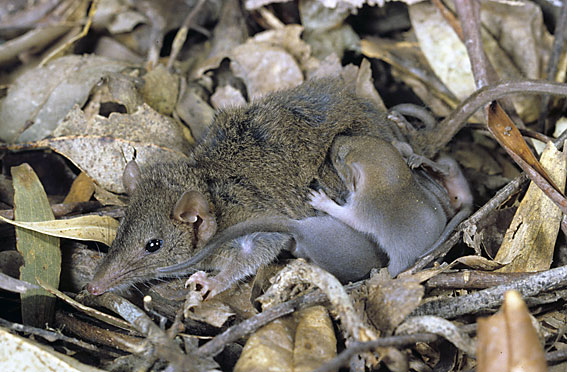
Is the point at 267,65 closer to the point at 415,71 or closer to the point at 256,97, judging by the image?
the point at 256,97

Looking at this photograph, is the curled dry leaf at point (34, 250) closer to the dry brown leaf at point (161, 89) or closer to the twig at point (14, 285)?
the twig at point (14, 285)

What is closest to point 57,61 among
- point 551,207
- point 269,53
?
point 269,53

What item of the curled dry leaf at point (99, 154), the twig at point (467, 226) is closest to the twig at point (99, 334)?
the curled dry leaf at point (99, 154)

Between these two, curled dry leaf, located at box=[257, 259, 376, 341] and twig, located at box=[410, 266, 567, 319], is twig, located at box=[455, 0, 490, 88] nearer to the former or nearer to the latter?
twig, located at box=[410, 266, 567, 319]

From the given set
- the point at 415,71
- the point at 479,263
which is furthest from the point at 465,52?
the point at 479,263

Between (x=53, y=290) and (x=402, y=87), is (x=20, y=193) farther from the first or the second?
(x=402, y=87)
